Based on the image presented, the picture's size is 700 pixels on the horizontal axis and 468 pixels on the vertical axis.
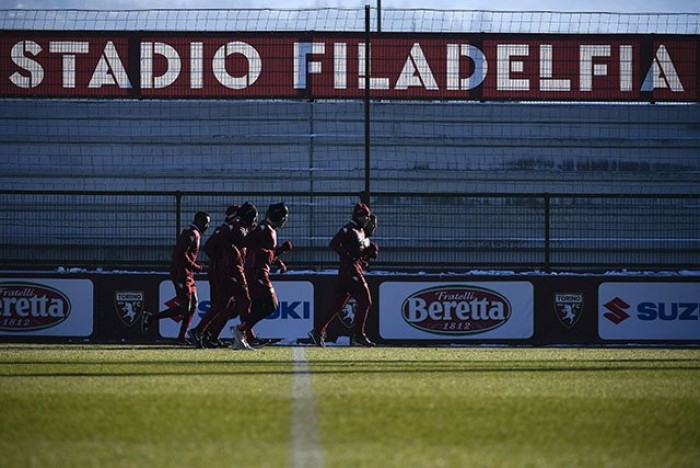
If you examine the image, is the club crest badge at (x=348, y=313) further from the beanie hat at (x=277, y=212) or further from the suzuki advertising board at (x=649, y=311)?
the suzuki advertising board at (x=649, y=311)

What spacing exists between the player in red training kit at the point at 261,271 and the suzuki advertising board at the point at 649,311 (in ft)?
16.2

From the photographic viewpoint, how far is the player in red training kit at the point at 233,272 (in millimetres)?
15148

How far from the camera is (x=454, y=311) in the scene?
1756 centimetres

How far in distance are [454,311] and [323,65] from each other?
754 cm

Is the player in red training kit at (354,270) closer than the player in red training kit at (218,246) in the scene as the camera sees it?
No

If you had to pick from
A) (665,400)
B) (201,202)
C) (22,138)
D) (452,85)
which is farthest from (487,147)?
(665,400)

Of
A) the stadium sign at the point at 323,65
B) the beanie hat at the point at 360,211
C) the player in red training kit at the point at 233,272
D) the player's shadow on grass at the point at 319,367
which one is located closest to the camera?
the player's shadow on grass at the point at 319,367

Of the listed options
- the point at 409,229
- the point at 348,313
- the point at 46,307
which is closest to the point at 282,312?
the point at 348,313

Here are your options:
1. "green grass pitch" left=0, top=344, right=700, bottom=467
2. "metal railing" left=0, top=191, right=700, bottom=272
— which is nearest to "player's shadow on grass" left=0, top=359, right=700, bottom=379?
"green grass pitch" left=0, top=344, right=700, bottom=467

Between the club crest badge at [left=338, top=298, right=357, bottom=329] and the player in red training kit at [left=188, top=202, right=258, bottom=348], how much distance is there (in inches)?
95.3

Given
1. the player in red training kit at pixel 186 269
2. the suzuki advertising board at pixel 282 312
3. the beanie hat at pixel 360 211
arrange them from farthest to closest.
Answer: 1. the suzuki advertising board at pixel 282 312
2. the beanie hat at pixel 360 211
3. the player in red training kit at pixel 186 269

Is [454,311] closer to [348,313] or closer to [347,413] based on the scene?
[348,313]

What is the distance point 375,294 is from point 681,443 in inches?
433

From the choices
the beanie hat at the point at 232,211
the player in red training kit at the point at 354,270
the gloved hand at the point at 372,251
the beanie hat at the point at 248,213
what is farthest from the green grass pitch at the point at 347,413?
the gloved hand at the point at 372,251
